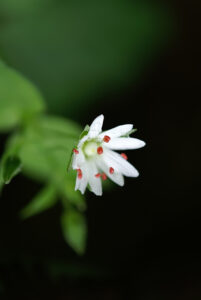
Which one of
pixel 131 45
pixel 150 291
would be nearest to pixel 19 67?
pixel 131 45

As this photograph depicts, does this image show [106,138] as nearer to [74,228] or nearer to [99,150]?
[99,150]

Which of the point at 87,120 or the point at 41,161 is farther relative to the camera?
the point at 87,120

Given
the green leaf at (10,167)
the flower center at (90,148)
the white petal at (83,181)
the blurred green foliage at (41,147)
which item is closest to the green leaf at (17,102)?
the blurred green foliage at (41,147)

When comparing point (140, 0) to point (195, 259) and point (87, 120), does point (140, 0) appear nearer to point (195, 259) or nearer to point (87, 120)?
point (87, 120)

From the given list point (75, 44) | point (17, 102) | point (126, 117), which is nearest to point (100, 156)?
point (17, 102)

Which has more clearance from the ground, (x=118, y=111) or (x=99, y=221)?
(x=118, y=111)

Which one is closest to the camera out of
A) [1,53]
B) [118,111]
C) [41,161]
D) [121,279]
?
[41,161]
